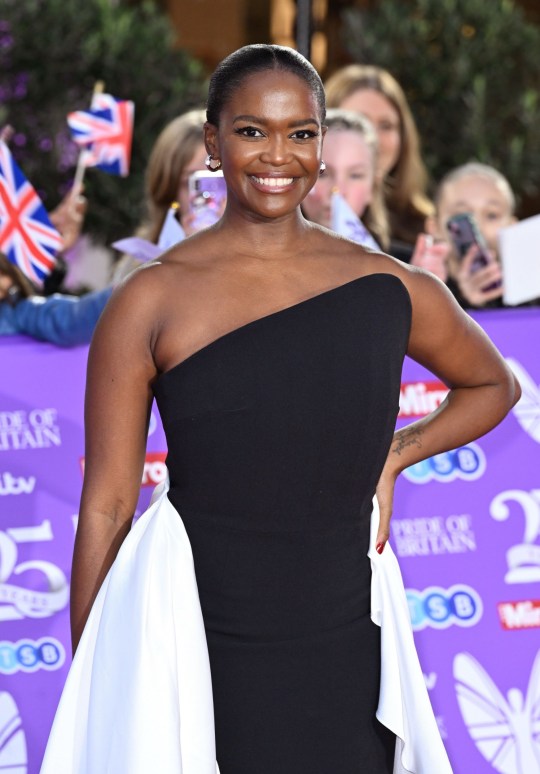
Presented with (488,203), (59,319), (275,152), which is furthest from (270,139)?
(488,203)

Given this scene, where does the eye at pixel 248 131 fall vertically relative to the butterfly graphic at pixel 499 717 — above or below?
above

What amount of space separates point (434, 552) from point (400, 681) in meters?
1.18

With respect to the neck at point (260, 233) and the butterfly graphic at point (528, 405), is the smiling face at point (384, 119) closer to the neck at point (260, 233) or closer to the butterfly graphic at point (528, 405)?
the butterfly graphic at point (528, 405)

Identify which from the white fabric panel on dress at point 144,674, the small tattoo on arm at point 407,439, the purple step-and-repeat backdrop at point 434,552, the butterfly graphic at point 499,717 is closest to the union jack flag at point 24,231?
the purple step-and-repeat backdrop at point 434,552

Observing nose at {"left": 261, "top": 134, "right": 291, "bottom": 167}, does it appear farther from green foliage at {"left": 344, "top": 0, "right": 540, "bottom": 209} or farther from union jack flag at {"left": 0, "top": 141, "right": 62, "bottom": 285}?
green foliage at {"left": 344, "top": 0, "right": 540, "bottom": 209}

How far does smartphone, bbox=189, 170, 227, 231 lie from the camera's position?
3936mm

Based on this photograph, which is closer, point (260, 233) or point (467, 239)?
point (260, 233)

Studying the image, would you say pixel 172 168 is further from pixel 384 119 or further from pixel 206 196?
pixel 384 119

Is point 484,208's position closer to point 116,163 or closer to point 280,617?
point 116,163

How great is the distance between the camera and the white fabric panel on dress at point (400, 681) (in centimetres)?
235

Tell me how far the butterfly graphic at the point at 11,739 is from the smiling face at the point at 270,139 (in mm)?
1701

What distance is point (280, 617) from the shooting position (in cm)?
228

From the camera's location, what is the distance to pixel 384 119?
17.9 feet

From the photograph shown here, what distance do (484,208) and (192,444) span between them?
331 cm
